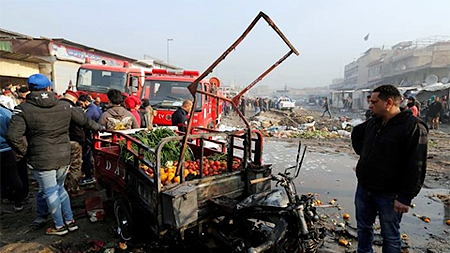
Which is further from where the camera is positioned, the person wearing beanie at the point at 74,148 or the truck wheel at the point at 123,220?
the person wearing beanie at the point at 74,148

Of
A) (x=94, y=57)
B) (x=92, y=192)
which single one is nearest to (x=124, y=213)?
(x=92, y=192)

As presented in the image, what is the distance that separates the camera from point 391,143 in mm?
2676

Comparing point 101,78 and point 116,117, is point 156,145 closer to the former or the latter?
point 116,117

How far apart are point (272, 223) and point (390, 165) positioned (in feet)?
4.32

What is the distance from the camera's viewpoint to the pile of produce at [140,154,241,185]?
3.21 m

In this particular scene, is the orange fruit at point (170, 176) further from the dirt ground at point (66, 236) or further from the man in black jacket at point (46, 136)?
the man in black jacket at point (46, 136)

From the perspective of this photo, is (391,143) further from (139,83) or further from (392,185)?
(139,83)

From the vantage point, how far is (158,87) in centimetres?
862

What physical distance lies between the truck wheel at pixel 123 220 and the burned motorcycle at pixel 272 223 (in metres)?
1.08

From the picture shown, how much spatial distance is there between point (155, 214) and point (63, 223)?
6.27ft

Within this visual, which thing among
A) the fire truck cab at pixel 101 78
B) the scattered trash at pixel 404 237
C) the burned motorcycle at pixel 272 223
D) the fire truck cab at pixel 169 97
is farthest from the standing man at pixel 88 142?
the scattered trash at pixel 404 237

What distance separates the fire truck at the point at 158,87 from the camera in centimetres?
823

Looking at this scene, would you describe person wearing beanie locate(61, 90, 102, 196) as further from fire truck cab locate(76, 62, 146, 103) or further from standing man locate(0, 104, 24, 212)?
fire truck cab locate(76, 62, 146, 103)

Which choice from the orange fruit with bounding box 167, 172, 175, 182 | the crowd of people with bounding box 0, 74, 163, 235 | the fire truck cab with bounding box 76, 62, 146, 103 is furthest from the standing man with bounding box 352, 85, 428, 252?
the fire truck cab with bounding box 76, 62, 146, 103
